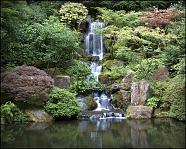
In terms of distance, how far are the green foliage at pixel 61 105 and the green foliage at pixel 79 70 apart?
4282 mm

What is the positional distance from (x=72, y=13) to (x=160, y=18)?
5.94 metres

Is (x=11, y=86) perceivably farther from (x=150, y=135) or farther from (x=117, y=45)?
(x=117, y=45)

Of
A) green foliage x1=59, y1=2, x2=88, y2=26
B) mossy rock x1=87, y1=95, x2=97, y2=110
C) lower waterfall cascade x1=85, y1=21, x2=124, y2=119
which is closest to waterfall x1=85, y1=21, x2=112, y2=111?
lower waterfall cascade x1=85, y1=21, x2=124, y2=119

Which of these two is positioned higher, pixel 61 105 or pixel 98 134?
pixel 61 105

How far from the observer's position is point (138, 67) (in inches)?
775

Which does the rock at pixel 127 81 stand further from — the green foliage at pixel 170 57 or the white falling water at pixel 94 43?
the white falling water at pixel 94 43

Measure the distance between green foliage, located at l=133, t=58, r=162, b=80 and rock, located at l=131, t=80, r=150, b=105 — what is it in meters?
1.33

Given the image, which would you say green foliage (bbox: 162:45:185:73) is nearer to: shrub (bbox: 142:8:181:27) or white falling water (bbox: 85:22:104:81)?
shrub (bbox: 142:8:181:27)

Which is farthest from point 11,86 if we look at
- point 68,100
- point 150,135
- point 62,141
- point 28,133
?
point 150,135

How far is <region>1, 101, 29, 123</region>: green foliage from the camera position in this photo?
49.3ft

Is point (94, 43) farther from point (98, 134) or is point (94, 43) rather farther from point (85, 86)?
point (98, 134)

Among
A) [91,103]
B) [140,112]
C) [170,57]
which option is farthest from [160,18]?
[140,112]

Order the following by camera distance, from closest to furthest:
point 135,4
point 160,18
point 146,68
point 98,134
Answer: point 98,134 < point 146,68 < point 160,18 < point 135,4

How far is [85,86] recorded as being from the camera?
64.1 ft
